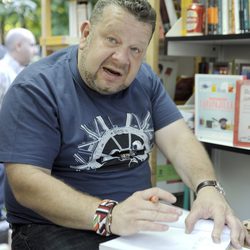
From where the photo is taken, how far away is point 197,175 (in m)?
1.32

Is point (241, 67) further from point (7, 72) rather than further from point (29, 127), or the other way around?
point (7, 72)

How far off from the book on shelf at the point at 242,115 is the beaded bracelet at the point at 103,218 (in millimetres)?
881

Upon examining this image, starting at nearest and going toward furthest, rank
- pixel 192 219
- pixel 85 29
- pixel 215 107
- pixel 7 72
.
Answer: pixel 192 219
pixel 85 29
pixel 215 107
pixel 7 72

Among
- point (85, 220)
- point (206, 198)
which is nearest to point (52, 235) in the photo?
point (85, 220)

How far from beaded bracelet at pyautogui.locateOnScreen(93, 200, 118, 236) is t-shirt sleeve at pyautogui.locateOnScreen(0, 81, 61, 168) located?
0.21m

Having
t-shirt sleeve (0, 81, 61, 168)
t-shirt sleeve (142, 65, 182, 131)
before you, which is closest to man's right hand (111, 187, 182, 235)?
t-shirt sleeve (0, 81, 61, 168)

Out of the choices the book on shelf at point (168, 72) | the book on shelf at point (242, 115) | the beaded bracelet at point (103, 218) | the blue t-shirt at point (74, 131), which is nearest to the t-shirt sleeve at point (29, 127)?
the blue t-shirt at point (74, 131)

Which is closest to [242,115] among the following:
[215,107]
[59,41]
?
[215,107]

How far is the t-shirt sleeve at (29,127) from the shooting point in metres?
1.10

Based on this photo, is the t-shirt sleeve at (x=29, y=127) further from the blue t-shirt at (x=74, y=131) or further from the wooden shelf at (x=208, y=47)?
the wooden shelf at (x=208, y=47)

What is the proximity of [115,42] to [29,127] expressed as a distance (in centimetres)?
34

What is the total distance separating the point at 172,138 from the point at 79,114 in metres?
0.38

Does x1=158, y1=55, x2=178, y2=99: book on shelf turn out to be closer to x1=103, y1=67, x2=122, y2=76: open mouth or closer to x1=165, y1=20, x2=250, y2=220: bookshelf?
x1=165, y1=20, x2=250, y2=220: bookshelf

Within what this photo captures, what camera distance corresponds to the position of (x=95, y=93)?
1.28 m
